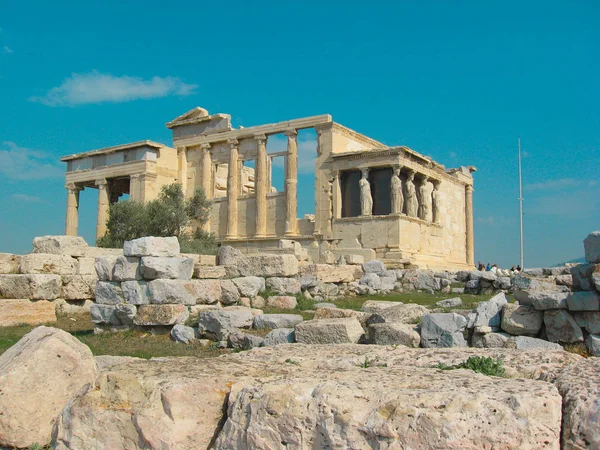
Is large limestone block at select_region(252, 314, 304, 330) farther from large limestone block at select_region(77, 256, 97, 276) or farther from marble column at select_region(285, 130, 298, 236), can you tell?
marble column at select_region(285, 130, 298, 236)

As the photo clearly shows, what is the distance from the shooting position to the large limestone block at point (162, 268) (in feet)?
35.6

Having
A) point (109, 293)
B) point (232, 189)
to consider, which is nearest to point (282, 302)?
point (109, 293)

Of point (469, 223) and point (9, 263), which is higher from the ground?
point (469, 223)

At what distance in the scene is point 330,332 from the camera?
783 cm

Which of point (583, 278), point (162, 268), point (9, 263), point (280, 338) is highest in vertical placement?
point (9, 263)

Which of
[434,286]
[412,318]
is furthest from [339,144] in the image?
[412,318]

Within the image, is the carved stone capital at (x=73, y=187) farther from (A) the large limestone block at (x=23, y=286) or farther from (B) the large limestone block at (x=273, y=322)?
(B) the large limestone block at (x=273, y=322)

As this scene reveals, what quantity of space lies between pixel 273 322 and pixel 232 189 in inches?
802

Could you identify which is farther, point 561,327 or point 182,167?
point 182,167

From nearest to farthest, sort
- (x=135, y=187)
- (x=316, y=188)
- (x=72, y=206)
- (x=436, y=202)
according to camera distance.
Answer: (x=316, y=188), (x=436, y=202), (x=135, y=187), (x=72, y=206)

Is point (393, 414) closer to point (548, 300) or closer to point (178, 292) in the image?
point (548, 300)

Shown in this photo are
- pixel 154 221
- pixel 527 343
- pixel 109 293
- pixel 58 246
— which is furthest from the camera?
pixel 154 221

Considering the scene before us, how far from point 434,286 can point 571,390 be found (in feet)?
53.4

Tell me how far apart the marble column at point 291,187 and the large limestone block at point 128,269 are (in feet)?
54.4
